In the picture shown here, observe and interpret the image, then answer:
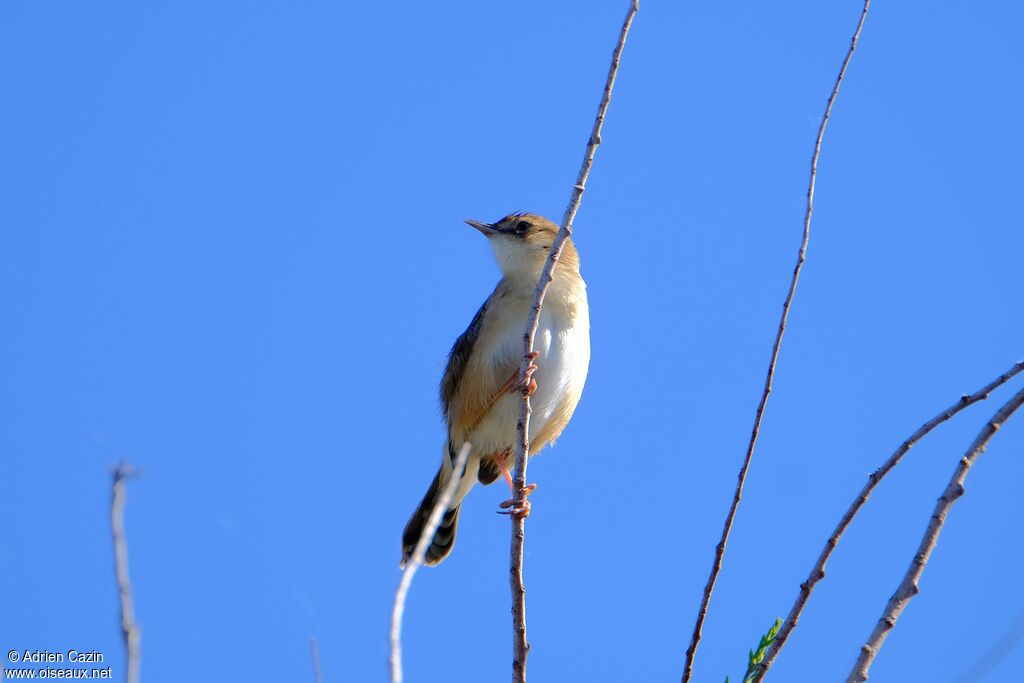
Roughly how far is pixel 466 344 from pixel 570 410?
774 millimetres

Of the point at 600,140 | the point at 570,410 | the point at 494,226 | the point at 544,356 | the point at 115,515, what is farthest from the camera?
the point at 494,226

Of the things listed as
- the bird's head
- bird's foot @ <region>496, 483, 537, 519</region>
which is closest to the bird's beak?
the bird's head

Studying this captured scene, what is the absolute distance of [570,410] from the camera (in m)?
6.45

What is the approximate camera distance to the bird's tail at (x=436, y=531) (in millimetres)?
6844

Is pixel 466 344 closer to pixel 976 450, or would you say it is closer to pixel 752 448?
pixel 752 448

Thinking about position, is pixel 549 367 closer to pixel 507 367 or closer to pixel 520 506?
pixel 507 367

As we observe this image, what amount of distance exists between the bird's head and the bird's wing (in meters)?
0.22

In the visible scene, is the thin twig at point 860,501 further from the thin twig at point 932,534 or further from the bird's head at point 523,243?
the bird's head at point 523,243

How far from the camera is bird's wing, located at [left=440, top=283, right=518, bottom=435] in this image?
620 centimetres

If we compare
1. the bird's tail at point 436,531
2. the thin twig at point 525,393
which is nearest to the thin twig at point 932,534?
the thin twig at point 525,393

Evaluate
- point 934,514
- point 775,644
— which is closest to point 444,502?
point 775,644

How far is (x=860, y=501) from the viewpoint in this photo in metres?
2.91

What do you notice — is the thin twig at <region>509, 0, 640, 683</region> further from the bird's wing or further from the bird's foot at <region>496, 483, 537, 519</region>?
the bird's wing

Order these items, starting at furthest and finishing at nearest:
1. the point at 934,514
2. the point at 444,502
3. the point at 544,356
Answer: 1. the point at 544,356
2. the point at 934,514
3. the point at 444,502
